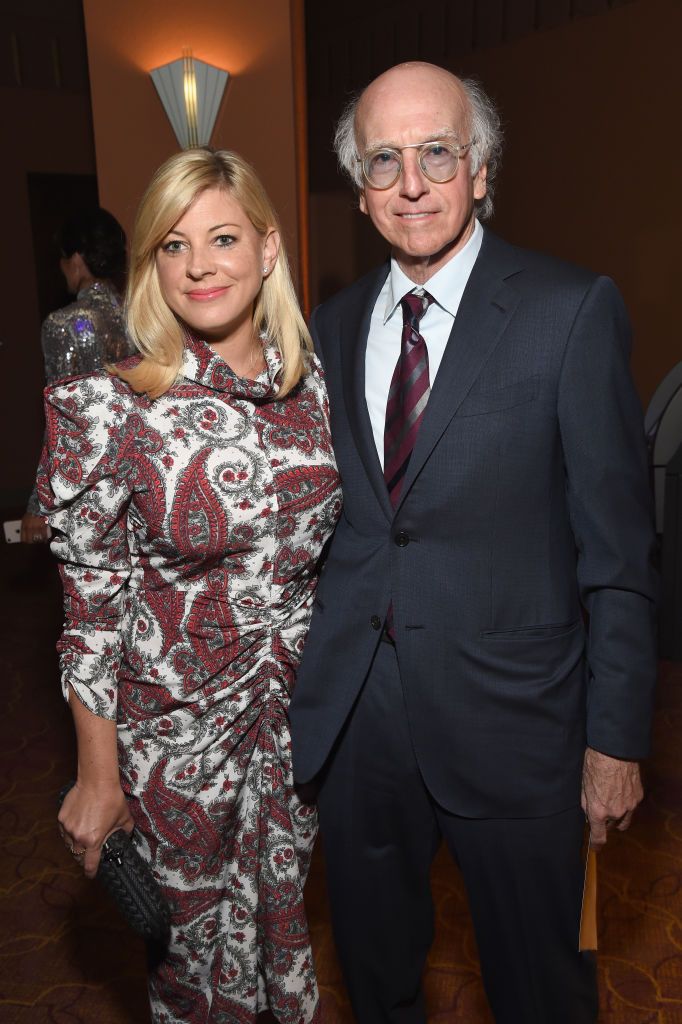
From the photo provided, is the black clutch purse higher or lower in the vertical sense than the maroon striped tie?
lower

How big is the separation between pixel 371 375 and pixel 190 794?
2.61 feet

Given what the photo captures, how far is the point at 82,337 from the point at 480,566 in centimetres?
206

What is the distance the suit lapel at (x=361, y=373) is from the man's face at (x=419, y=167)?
160mm

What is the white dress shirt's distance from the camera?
152cm

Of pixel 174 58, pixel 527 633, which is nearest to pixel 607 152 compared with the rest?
pixel 174 58

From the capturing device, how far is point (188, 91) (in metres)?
3.23

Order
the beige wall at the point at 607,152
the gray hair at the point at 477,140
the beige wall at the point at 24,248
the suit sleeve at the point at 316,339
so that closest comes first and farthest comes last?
1. the gray hair at the point at 477,140
2. the suit sleeve at the point at 316,339
3. the beige wall at the point at 607,152
4. the beige wall at the point at 24,248

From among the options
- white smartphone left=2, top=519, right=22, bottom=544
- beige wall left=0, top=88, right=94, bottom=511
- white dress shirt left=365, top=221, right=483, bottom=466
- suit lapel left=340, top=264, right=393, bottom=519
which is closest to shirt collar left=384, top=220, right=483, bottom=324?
white dress shirt left=365, top=221, right=483, bottom=466

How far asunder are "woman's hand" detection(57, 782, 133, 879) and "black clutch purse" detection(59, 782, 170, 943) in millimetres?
18

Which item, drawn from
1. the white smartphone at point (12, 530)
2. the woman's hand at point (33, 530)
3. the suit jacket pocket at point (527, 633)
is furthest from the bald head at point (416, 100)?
the woman's hand at point (33, 530)

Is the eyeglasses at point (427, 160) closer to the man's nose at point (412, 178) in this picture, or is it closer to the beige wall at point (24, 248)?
the man's nose at point (412, 178)

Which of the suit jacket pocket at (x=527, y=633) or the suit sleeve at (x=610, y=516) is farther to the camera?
the suit jacket pocket at (x=527, y=633)

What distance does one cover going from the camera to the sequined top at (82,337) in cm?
306

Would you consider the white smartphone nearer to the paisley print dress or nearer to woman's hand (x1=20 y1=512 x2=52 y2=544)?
woman's hand (x1=20 y1=512 x2=52 y2=544)
